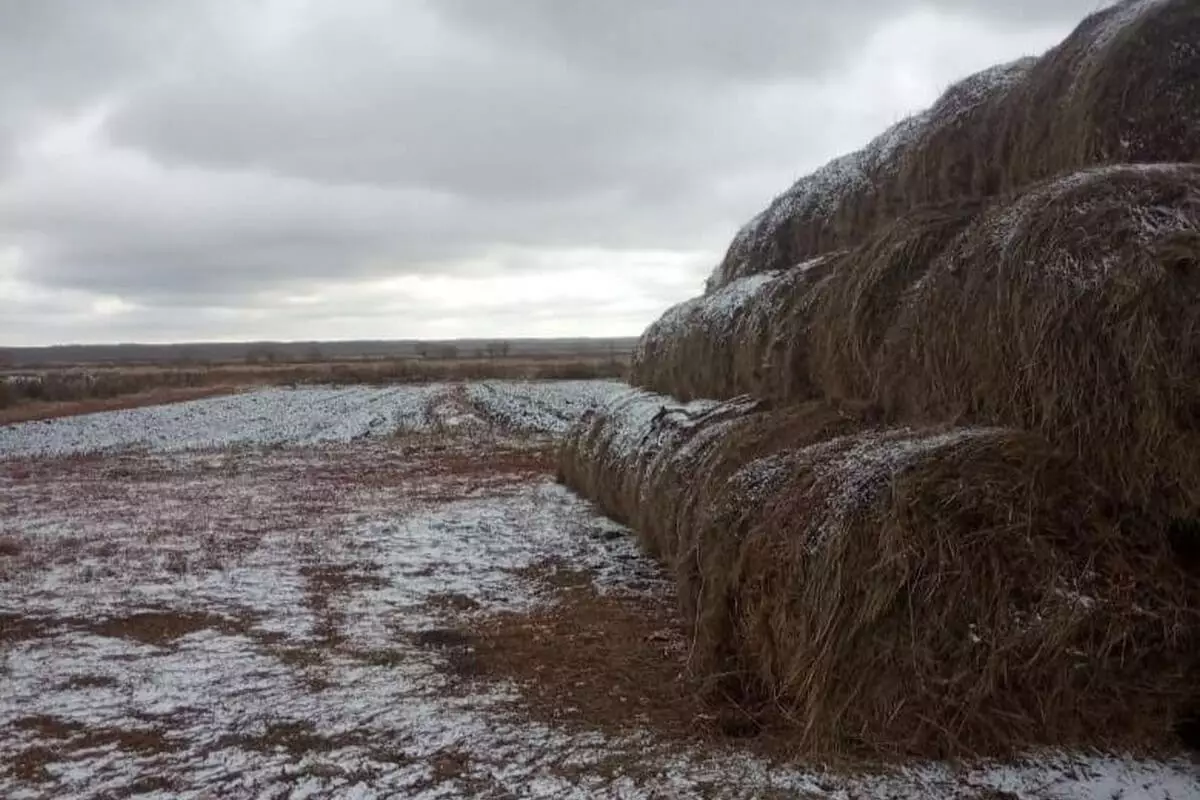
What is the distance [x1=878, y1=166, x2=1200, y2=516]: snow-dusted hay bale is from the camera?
3.44m

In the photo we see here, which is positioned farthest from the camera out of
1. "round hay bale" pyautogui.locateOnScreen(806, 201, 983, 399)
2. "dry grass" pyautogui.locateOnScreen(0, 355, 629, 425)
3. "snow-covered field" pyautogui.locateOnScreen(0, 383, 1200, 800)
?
"dry grass" pyautogui.locateOnScreen(0, 355, 629, 425)

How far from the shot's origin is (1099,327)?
140 inches

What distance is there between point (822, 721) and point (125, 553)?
681 cm

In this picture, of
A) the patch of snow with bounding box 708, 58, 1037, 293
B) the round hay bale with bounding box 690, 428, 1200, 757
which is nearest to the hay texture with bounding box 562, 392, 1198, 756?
the round hay bale with bounding box 690, 428, 1200, 757

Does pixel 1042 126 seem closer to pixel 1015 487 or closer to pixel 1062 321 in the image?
pixel 1062 321

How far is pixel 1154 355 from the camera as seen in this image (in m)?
3.42

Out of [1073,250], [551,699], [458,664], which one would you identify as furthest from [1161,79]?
[458,664]

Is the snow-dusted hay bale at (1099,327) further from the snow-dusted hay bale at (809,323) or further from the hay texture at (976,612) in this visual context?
the snow-dusted hay bale at (809,323)

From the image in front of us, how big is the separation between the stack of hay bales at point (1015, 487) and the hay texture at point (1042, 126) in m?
0.02

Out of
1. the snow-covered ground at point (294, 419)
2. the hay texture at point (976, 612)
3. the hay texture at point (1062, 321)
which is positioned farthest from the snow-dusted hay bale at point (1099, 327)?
the snow-covered ground at point (294, 419)

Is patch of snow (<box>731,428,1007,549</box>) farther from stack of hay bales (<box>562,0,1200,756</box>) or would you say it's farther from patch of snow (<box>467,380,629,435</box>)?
patch of snow (<box>467,380,629,435</box>)

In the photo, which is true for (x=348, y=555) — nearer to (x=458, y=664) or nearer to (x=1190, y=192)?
(x=458, y=664)

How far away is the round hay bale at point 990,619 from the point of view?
3.48 metres

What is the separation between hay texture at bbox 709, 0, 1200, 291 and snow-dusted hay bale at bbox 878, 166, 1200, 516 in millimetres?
700
